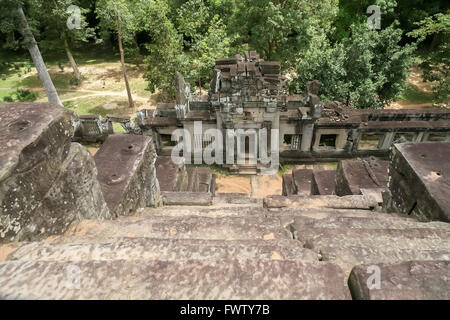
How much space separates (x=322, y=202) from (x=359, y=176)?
2.80m

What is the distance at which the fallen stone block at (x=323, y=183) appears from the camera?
9664mm

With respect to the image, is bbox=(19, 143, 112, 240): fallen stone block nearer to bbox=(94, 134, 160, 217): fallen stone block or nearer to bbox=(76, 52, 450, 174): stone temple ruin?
bbox=(94, 134, 160, 217): fallen stone block

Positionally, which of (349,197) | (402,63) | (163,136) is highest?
(402,63)

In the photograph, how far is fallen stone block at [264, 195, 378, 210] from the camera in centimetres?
670

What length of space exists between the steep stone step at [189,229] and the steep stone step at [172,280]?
1410mm

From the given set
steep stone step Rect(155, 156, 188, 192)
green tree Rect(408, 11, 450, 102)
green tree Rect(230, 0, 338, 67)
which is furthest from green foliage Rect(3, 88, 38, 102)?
green tree Rect(408, 11, 450, 102)

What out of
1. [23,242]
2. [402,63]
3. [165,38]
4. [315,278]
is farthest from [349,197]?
[165,38]

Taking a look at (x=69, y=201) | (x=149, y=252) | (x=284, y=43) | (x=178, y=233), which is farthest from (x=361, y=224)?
(x=284, y=43)

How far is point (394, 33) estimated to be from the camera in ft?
56.9

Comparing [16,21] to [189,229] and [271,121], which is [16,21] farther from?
[189,229]

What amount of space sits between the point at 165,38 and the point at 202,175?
11.2 metres

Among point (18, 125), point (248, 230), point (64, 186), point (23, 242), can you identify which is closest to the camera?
point (23, 242)

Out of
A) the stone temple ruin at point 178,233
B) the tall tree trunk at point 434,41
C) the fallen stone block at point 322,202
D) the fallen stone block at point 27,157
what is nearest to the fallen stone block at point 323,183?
the stone temple ruin at point 178,233
